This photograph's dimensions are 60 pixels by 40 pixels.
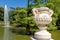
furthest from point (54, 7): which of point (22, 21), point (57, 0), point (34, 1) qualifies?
point (22, 21)

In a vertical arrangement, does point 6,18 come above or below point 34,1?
below

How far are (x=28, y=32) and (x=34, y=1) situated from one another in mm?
1735

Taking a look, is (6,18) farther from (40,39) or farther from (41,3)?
(40,39)

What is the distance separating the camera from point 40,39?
341 centimetres

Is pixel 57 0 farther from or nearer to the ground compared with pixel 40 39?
farther from the ground

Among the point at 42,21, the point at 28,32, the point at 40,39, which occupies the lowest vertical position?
the point at 28,32

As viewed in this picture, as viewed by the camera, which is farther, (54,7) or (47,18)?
(54,7)

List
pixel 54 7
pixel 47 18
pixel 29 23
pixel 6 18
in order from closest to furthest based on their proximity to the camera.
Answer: pixel 47 18
pixel 29 23
pixel 54 7
pixel 6 18

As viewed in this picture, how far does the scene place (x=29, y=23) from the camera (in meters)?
10.9

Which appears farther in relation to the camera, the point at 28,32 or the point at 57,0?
the point at 57,0

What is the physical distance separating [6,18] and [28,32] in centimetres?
842

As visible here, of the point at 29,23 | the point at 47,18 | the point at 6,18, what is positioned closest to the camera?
the point at 47,18

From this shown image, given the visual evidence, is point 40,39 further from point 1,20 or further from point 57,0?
point 1,20

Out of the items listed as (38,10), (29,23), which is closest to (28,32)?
(29,23)
